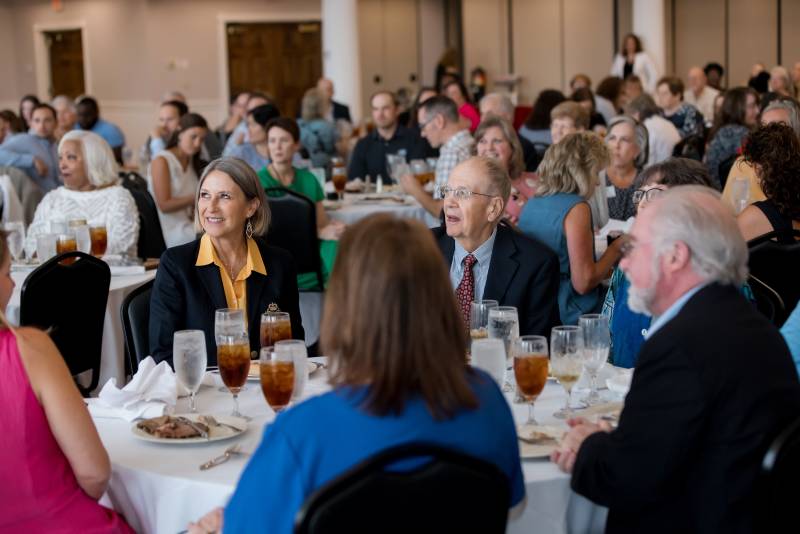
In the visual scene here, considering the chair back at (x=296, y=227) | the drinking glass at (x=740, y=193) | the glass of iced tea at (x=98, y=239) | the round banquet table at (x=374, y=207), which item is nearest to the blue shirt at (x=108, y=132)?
the round banquet table at (x=374, y=207)

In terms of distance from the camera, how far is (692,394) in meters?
1.91

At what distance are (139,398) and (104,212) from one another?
307 centimetres

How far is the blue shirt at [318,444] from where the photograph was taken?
160 cm

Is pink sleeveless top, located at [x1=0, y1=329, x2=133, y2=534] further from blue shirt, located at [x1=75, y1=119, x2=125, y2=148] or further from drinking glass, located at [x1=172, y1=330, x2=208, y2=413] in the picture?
blue shirt, located at [x1=75, y1=119, x2=125, y2=148]

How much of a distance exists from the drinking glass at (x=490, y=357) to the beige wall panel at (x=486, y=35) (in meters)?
16.4

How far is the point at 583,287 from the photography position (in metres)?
4.43

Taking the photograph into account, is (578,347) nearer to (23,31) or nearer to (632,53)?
(632,53)

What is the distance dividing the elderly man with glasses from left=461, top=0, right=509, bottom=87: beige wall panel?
49.7 feet

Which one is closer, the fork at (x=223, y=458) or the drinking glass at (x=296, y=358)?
the fork at (x=223, y=458)

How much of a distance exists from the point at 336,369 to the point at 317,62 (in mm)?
17082

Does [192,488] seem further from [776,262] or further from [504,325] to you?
[776,262]

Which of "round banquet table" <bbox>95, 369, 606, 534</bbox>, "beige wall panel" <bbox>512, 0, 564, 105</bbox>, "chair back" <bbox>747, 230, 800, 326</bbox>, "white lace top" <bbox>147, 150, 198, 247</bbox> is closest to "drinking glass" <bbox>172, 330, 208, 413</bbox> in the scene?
"round banquet table" <bbox>95, 369, 606, 534</bbox>

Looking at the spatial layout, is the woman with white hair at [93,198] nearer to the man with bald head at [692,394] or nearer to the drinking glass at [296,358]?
the drinking glass at [296,358]

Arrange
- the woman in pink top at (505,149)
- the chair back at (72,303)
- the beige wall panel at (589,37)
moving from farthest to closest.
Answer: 1. the beige wall panel at (589,37)
2. the woman in pink top at (505,149)
3. the chair back at (72,303)
